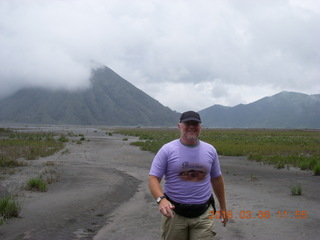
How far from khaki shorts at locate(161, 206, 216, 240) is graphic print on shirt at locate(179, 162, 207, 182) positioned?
0.43 metres

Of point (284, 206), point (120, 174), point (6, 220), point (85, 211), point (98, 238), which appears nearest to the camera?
point (98, 238)

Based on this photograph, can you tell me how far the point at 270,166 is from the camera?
1839cm

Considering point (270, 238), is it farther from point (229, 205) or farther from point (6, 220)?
point (6, 220)

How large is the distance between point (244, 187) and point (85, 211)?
6.23 metres

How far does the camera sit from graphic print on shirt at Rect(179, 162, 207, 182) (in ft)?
11.9

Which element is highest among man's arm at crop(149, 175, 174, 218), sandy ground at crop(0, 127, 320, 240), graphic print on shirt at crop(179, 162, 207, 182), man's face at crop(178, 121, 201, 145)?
man's face at crop(178, 121, 201, 145)

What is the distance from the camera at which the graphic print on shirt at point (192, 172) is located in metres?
3.61

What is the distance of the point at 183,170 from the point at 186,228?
67cm

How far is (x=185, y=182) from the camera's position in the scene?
3641mm

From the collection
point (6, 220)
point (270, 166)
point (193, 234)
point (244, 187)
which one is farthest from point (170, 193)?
point (270, 166)
